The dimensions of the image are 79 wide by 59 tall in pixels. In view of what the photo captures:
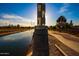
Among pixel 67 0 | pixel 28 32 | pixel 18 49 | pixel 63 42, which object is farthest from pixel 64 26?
pixel 18 49

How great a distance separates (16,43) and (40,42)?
0.25m

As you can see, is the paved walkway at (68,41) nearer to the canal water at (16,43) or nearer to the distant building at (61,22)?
the distant building at (61,22)

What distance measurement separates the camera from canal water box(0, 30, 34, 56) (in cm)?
157

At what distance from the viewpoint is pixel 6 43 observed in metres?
1.58

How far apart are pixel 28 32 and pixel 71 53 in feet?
1.59

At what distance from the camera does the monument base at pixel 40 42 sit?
1583 millimetres

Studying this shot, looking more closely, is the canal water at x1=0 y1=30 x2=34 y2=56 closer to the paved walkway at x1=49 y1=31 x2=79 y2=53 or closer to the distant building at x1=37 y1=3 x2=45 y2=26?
the distant building at x1=37 y1=3 x2=45 y2=26

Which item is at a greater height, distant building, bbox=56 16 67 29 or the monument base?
distant building, bbox=56 16 67 29

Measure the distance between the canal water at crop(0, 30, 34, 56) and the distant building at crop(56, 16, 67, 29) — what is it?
0.96ft

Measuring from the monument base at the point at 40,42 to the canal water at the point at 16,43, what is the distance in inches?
2.2

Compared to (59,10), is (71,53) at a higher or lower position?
lower

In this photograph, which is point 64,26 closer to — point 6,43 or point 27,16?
point 27,16

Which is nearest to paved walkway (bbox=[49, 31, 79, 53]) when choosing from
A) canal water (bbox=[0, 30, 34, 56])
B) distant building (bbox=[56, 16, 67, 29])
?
distant building (bbox=[56, 16, 67, 29])

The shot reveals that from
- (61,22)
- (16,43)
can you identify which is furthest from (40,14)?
(16,43)
